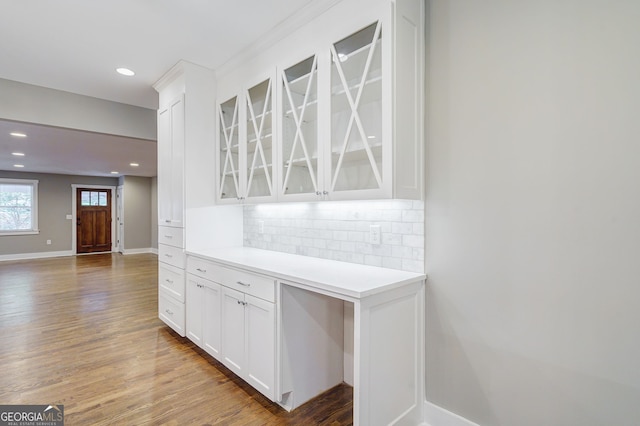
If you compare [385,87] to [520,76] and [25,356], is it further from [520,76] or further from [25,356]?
[25,356]

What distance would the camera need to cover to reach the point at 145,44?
8.63 feet

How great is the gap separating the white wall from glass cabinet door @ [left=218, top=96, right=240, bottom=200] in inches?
69.7

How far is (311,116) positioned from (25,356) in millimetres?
3286

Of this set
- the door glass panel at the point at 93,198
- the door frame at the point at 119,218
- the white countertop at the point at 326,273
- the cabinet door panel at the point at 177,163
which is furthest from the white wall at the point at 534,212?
the door glass panel at the point at 93,198

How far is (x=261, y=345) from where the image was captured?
2088mm

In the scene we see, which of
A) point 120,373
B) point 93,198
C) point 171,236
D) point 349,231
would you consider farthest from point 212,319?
point 93,198

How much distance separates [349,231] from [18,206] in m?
11.0

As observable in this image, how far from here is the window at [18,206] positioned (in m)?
8.75

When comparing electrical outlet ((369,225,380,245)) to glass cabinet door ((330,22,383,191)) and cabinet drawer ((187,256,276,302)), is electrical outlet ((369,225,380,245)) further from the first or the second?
cabinet drawer ((187,256,276,302))

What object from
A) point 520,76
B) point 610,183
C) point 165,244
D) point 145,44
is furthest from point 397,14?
point 165,244

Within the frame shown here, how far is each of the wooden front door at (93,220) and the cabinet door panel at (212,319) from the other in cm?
975

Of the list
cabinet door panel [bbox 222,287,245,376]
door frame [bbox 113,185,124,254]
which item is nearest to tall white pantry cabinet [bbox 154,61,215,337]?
cabinet door panel [bbox 222,287,245,376]

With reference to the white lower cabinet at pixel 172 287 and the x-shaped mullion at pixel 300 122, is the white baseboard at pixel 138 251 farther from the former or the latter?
the x-shaped mullion at pixel 300 122

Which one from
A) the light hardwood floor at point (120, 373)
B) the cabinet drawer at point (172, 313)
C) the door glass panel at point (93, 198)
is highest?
the door glass panel at point (93, 198)
